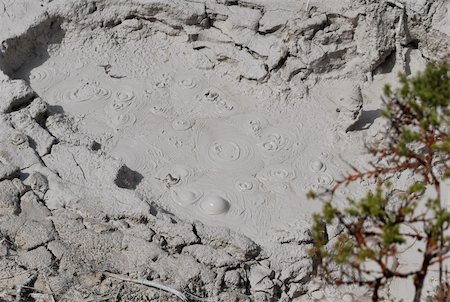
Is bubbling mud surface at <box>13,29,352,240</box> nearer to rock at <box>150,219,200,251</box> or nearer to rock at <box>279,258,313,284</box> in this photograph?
rock at <box>279,258,313,284</box>

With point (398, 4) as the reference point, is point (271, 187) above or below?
below

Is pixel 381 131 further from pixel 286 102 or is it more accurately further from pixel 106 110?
pixel 106 110

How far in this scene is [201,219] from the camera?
295 inches

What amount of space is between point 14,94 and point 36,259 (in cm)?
227

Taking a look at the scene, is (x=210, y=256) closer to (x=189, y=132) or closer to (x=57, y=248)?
(x=57, y=248)

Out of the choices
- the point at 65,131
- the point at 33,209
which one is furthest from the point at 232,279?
the point at 65,131

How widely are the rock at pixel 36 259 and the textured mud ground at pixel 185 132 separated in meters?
0.01

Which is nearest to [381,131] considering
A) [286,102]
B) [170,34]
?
[286,102]

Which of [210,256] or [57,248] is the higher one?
[57,248]

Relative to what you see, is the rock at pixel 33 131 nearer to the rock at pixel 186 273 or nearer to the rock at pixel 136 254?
the rock at pixel 136 254

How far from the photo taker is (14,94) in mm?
7961

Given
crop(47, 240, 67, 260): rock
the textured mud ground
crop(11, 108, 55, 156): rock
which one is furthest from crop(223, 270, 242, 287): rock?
crop(11, 108, 55, 156): rock

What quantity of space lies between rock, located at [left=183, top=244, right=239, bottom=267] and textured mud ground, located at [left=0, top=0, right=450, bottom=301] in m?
0.02

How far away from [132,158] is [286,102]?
5.87ft
